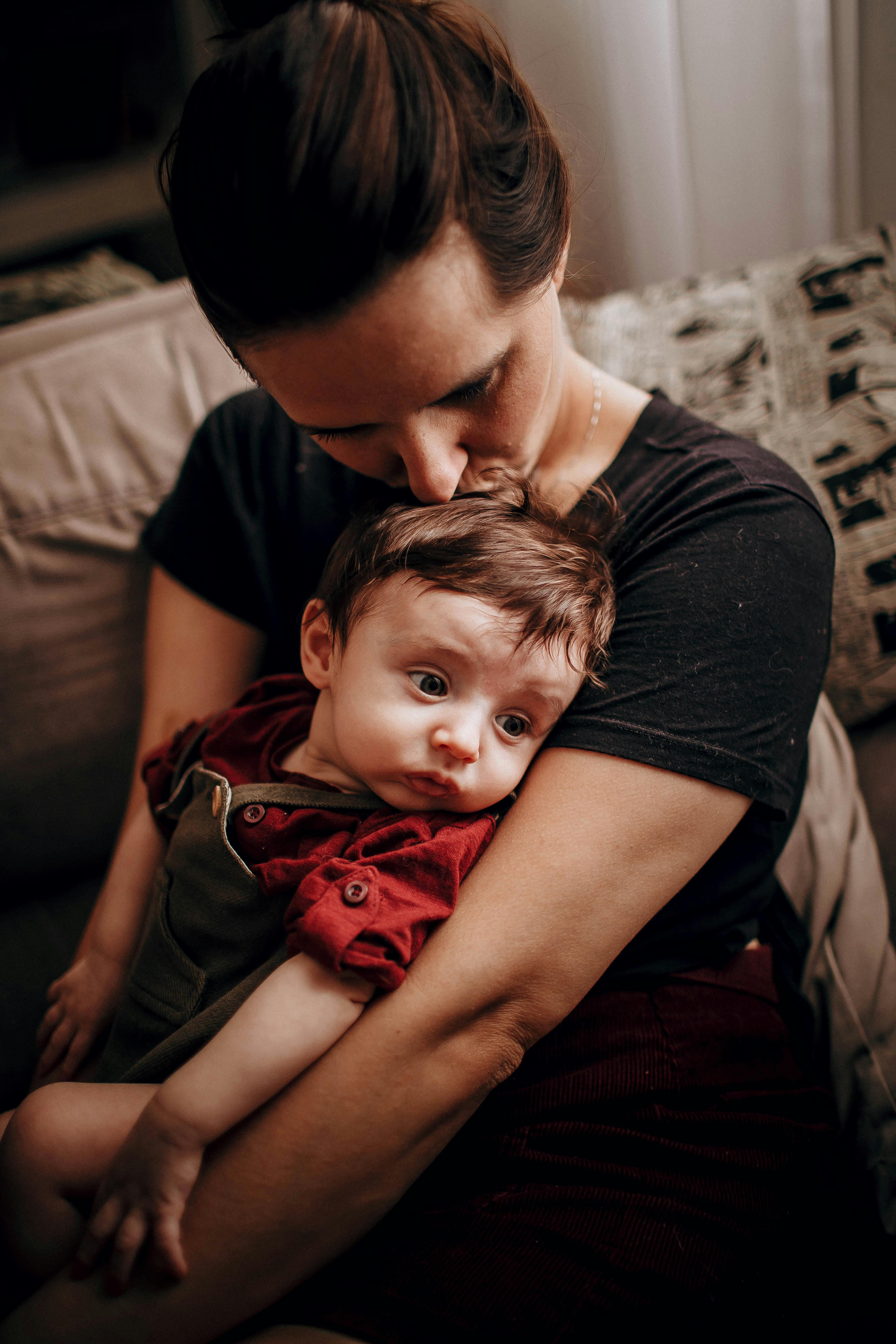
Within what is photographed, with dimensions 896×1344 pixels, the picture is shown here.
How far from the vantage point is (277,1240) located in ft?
2.36

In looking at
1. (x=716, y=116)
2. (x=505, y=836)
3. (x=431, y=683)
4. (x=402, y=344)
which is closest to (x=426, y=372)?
(x=402, y=344)

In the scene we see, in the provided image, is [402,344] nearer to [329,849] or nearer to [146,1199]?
[329,849]

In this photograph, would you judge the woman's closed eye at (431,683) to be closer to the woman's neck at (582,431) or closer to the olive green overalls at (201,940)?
the olive green overalls at (201,940)

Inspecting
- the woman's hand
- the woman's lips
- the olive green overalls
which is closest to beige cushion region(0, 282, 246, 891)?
the woman's hand

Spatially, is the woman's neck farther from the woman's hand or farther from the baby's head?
the woman's hand

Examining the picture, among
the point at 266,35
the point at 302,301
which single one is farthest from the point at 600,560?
the point at 266,35

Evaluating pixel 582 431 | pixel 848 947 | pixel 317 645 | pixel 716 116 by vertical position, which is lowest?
pixel 848 947

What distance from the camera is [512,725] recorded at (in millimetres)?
870

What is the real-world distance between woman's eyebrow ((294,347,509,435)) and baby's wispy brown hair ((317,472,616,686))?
0.37 feet

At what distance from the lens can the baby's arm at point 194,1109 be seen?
0.70m

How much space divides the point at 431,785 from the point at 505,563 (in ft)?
0.77

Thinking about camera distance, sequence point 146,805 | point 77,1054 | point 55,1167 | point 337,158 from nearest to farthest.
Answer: point 337,158
point 55,1167
point 77,1054
point 146,805

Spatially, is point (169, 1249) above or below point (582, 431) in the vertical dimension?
below

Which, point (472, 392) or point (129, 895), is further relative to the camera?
point (129, 895)
